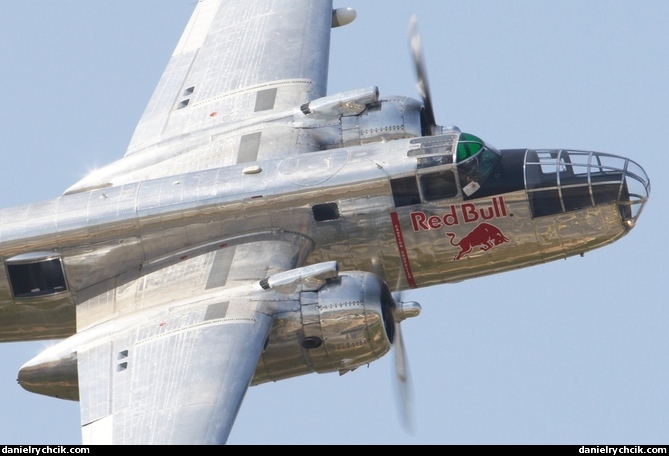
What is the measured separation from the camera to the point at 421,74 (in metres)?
36.1

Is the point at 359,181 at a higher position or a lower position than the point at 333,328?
higher

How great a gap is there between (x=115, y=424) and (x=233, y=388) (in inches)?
78.8

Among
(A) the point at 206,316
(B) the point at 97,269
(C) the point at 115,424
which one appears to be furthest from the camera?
(B) the point at 97,269

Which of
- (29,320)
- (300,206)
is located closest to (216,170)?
(300,206)

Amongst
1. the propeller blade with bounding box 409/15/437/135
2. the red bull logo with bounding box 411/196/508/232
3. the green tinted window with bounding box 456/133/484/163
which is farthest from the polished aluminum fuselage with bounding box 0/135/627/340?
the propeller blade with bounding box 409/15/437/135

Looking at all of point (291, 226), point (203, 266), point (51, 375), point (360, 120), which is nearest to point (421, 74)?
point (360, 120)

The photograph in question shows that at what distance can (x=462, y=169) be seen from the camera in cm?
3338

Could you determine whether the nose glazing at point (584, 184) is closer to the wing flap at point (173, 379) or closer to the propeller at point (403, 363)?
the propeller at point (403, 363)

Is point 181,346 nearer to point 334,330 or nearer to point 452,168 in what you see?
point 334,330

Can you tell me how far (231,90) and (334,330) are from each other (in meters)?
8.44

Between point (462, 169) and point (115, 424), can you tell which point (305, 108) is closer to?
point (462, 169)

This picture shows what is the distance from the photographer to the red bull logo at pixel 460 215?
33.5m

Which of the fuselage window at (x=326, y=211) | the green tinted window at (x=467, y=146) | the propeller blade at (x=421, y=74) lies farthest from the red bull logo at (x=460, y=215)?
the propeller blade at (x=421, y=74)

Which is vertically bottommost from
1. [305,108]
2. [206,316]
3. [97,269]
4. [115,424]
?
[115,424]
